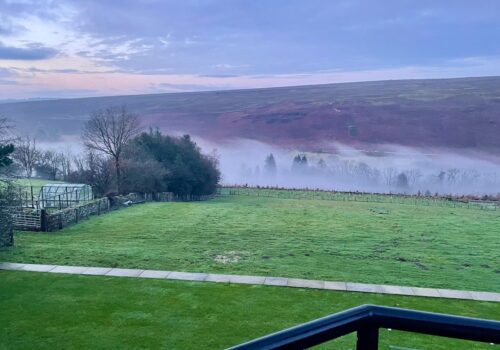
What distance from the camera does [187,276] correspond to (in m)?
6.86

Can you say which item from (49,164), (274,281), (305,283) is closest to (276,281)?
(274,281)

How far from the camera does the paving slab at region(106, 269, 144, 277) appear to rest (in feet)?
22.7

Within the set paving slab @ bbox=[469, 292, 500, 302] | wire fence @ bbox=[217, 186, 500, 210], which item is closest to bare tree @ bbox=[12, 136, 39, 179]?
wire fence @ bbox=[217, 186, 500, 210]

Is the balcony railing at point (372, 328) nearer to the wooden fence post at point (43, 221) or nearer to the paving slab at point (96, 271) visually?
the paving slab at point (96, 271)

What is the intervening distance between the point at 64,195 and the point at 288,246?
1330 cm

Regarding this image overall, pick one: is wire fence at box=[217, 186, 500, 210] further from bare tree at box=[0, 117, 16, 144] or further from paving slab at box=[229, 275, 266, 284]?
paving slab at box=[229, 275, 266, 284]

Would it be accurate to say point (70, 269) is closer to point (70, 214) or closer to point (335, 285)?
point (335, 285)

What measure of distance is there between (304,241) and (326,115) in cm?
3695

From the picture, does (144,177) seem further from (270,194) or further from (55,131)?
(55,131)

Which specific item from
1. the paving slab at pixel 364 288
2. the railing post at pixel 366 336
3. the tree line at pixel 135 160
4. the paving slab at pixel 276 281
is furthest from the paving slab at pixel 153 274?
the tree line at pixel 135 160

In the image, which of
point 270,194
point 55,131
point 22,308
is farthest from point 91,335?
point 55,131

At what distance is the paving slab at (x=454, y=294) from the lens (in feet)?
20.7

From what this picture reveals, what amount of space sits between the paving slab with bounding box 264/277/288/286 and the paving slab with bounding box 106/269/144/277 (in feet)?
7.12

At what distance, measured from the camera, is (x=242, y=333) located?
195 inches
